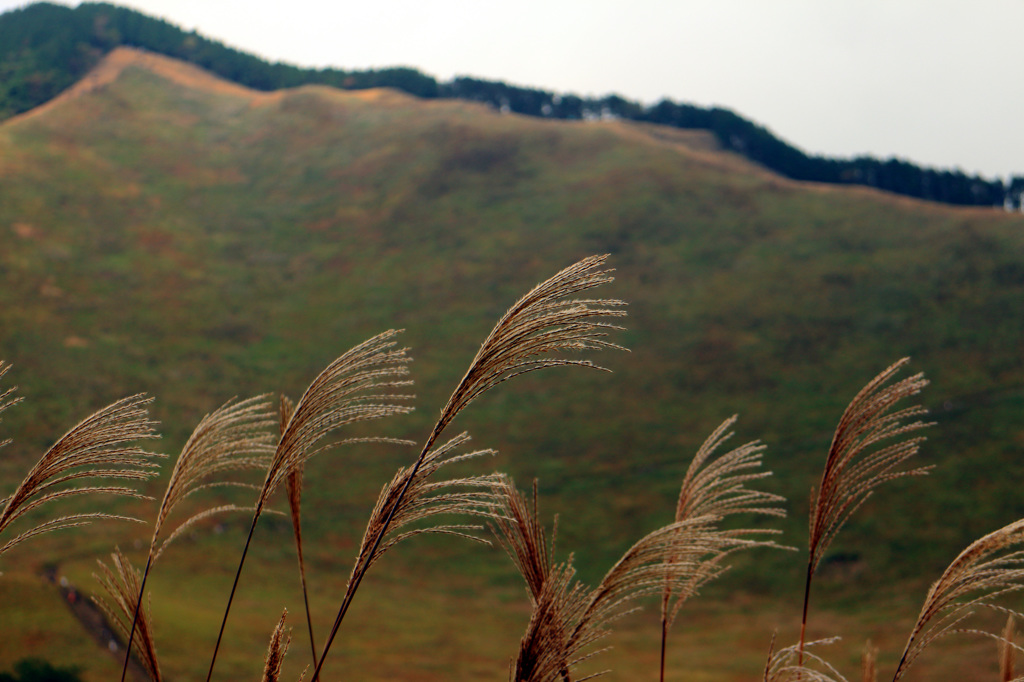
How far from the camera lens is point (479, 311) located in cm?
4200

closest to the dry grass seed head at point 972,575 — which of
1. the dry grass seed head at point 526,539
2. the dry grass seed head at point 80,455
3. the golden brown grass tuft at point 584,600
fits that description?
the golden brown grass tuft at point 584,600

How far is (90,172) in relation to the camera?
158 ft

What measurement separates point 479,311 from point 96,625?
2670 centimetres

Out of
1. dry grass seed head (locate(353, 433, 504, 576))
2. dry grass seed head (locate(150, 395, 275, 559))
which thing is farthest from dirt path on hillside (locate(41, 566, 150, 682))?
dry grass seed head (locate(353, 433, 504, 576))

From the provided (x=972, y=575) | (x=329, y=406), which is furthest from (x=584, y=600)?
(x=972, y=575)

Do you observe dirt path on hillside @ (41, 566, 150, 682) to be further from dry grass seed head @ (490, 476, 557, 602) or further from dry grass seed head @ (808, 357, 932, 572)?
dry grass seed head @ (808, 357, 932, 572)

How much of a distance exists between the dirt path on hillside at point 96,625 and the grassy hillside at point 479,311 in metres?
1.33

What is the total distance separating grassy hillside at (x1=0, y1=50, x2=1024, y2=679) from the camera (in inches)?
1077

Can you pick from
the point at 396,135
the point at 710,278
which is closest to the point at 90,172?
the point at 396,135

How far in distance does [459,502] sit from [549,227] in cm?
4789

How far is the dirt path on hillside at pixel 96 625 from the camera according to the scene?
1681cm

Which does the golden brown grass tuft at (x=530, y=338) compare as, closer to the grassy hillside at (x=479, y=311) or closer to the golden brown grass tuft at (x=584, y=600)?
the golden brown grass tuft at (x=584, y=600)

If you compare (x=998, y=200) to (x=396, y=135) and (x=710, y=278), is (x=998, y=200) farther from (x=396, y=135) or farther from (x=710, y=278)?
(x=396, y=135)

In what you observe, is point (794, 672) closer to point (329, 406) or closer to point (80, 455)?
point (329, 406)
